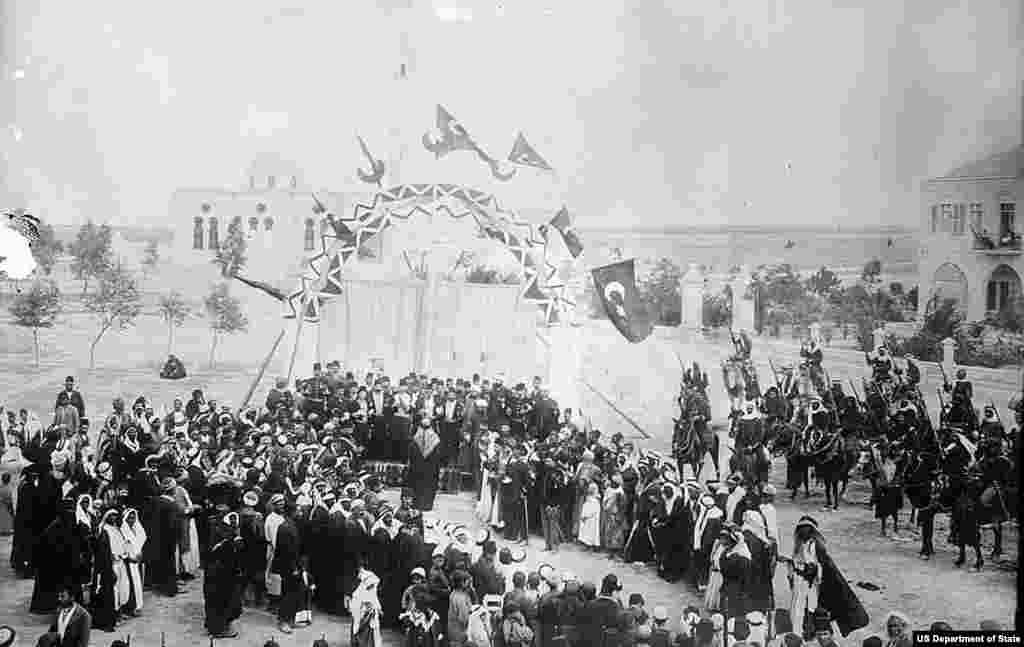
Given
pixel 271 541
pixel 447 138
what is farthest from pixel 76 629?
pixel 447 138

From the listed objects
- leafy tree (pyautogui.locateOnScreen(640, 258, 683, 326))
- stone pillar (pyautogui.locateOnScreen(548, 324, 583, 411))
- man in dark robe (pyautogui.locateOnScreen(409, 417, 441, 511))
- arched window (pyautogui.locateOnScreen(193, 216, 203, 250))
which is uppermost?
arched window (pyautogui.locateOnScreen(193, 216, 203, 250))

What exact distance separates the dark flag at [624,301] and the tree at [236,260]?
103 inches

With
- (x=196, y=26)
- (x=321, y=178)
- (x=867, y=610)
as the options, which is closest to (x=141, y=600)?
(x=321, y=178)

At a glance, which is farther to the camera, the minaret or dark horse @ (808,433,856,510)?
the minaret

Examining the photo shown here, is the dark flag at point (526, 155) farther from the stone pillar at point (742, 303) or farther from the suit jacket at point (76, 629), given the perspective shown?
the suit jacket at point (76, 629)

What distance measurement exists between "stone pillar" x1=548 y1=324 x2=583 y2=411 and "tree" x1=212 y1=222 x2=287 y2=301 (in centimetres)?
225

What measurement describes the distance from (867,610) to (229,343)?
535 cm

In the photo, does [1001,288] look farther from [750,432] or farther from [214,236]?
[214,236]

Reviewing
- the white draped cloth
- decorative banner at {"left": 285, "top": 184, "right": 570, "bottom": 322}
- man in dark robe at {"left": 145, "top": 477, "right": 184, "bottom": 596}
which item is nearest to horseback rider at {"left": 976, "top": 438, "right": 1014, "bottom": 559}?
decorative banner at {"left": 285, "top": 184, "right": 570, "bottom": 322}

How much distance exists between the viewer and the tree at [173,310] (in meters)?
8.18

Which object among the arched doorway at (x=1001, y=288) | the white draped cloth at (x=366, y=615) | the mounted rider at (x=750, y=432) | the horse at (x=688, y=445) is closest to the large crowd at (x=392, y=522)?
the white draped cloth at (x=366, y=615)

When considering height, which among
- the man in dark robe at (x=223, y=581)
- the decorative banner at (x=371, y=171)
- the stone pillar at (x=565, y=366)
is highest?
the decorative banner at (x=371, y=171)

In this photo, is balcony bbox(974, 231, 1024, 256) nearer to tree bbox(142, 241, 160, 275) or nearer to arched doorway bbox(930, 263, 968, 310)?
arched doorway bbox(930, 263, 968, 310)

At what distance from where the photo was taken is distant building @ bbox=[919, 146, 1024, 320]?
7.51 meters
